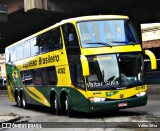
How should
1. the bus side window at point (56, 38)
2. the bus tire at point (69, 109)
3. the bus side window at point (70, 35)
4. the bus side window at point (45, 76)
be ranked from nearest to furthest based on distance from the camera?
1. the bus side window at point (70, 35)
2. the bus tire at point (69, 109)
3. the bus side window at point (56, 38)
4. the bus side window at point (45, 76)

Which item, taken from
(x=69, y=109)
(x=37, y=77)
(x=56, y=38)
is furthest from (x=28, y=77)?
(x=69, y=109)

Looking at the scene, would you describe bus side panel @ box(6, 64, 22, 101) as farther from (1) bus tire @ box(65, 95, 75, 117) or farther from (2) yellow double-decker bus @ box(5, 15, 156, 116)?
(1) bus tire @ box(65, 95, 75, 117)

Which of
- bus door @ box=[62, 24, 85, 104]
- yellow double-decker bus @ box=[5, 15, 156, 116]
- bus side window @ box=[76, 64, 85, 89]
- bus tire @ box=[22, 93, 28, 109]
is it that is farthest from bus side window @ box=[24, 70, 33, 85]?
bus side window @ box=[76, 64, 85, 89]

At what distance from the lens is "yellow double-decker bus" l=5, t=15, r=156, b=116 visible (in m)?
14.0

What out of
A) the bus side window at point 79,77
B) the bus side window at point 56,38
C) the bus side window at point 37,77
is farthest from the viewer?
the bus side window at point 37,77

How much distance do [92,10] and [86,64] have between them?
17.7 meters

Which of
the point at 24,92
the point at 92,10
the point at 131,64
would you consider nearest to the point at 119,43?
the point at 131,64

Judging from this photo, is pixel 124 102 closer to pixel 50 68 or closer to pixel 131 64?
pixel 131 64

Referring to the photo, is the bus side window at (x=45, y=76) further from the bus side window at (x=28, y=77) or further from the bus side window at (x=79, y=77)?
the bus side window at (x=79, y=77)

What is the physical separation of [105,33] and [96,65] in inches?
51.5

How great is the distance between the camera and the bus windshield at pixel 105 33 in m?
14.5

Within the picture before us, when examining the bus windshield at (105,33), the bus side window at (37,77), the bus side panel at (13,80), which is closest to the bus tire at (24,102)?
the bus side panel at (13,80)

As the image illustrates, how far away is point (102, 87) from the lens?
14.0m

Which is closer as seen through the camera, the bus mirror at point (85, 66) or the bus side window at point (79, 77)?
the bus mirror at point (85, 66)
